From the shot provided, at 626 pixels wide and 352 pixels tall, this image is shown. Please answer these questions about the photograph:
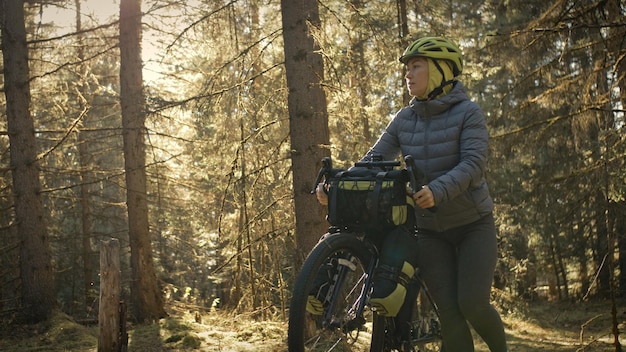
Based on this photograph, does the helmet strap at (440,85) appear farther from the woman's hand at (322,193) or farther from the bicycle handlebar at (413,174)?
the woman's hand at (322,193)

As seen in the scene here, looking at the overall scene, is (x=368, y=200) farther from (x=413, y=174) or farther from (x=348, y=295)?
(x=348, y=295)

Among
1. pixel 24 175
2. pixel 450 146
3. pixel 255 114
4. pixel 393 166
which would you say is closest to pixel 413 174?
pixel 393 166

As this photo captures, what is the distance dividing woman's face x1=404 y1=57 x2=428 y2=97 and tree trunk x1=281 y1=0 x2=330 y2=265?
3.39 meters

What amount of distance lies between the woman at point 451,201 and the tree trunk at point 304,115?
3.20 metres

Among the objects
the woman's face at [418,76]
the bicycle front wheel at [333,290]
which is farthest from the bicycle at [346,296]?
the woman's face at [418,76]

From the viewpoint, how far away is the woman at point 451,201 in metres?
3.62

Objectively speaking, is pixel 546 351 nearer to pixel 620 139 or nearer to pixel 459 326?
pixel 620 139

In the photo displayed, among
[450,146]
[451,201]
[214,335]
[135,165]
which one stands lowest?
[214,335]

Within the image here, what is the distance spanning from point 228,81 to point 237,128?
41.0 inches

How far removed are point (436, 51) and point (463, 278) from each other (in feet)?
4.89

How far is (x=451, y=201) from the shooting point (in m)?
3.76

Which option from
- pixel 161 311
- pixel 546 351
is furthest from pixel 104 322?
pixel 546 351

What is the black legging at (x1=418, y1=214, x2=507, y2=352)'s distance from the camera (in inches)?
143

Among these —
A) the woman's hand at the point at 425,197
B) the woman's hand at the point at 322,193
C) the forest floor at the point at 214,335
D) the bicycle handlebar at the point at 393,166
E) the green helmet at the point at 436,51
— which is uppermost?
the green helmet at the point at 436,51
